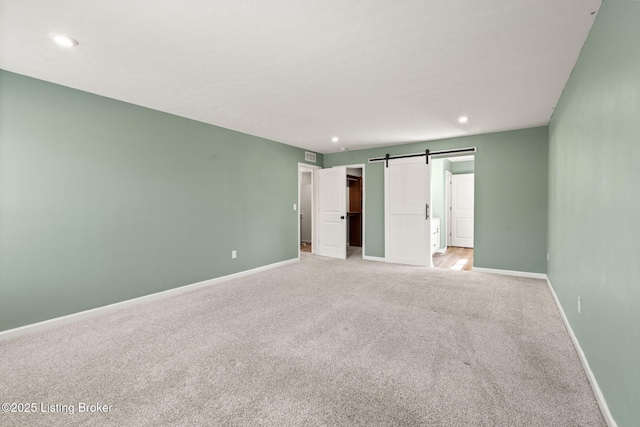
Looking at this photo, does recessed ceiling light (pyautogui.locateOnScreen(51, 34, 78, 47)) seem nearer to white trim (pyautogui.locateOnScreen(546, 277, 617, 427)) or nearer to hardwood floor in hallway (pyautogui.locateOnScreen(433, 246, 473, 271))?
white trim (pyautogui.locateOnScreen(546, 277, 617, 427))

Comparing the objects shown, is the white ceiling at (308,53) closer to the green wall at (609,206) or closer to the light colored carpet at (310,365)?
the green wall at (609,206)

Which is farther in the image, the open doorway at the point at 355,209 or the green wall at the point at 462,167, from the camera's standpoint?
the open doorway at the point at 355,209

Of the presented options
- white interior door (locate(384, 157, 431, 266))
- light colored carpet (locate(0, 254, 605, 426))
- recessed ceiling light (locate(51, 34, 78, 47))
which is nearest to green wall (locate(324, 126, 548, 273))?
white interior door (locate(384, 157, 431, 266))

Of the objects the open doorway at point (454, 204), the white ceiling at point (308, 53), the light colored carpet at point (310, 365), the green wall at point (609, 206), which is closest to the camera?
the green wall at point (609, 206)

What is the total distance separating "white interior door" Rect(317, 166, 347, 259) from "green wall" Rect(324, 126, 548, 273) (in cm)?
223

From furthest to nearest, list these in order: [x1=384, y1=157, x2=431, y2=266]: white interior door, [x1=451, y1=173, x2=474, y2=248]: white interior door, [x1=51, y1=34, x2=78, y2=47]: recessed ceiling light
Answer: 1. [x1=451, y1=173, x2=474, y2=248]: white interior door
2. [x1=384, y1=157, x2=431, y2=266]: white interior door
3. [x1=51, y1=34, x2=78, y2=47]: recessed ceiling light

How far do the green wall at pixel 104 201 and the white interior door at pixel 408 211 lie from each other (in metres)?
2.99

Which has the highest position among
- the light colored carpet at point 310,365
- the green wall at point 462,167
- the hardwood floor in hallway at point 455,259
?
the green wall at point 462,167

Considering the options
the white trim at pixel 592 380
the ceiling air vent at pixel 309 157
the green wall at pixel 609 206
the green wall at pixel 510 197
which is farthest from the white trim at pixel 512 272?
the ceiling air vent at pixel 309 157

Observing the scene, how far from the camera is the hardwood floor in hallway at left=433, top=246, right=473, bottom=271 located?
223 inches

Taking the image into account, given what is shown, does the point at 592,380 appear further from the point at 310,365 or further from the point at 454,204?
the point at 454,204

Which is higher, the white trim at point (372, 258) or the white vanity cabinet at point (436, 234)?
the white vanity cabinet at point (436, 234)

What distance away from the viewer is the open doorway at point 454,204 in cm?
714

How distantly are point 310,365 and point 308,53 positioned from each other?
2521 millimetres
